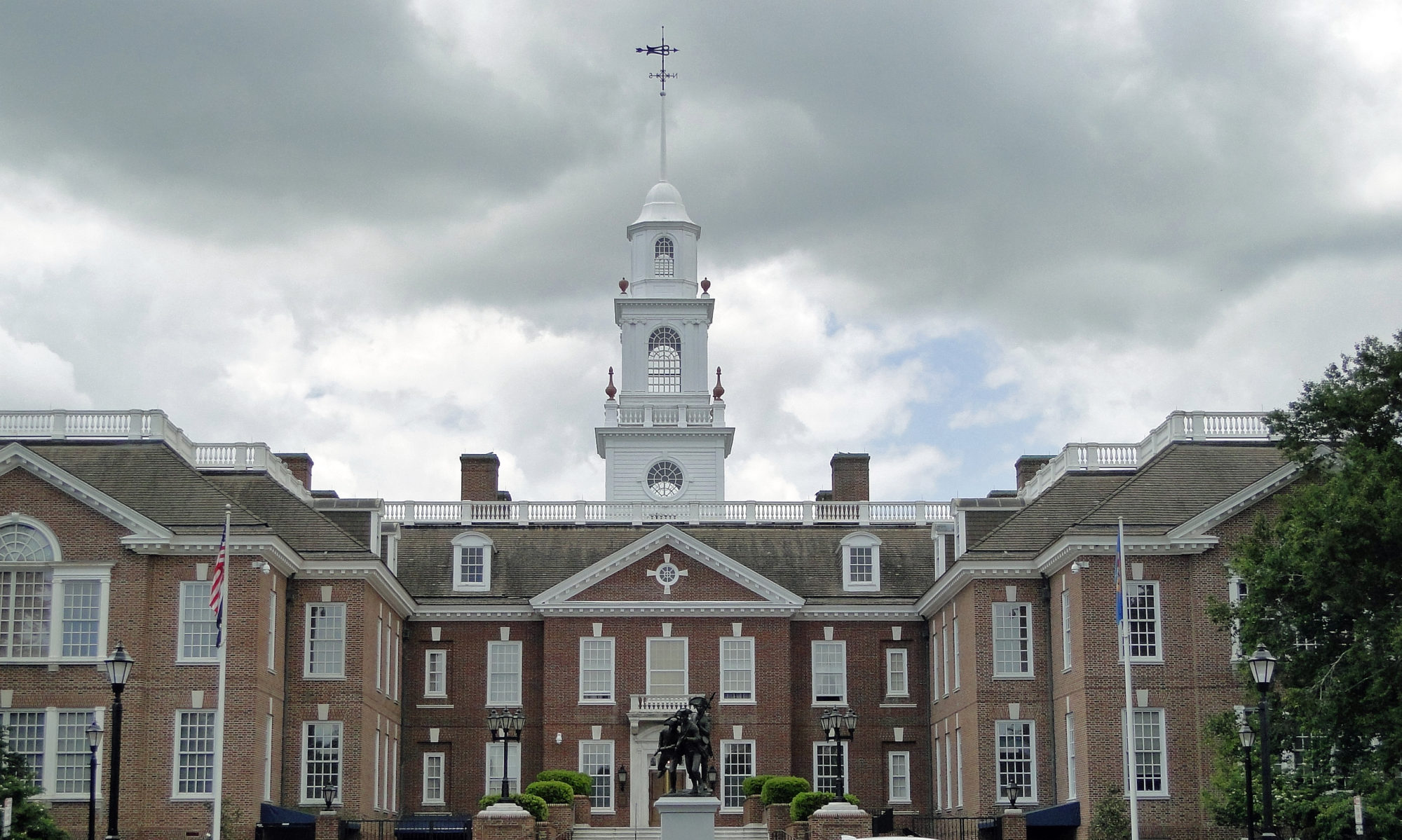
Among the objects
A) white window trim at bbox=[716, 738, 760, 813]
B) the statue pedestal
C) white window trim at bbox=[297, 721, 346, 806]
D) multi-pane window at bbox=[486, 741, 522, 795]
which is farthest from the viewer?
multi-pane window at bbox=[486, 741, 522, 795]

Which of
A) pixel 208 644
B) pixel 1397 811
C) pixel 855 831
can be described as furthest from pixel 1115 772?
pixel 208 644

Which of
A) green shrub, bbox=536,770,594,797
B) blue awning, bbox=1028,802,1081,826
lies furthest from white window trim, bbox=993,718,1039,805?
green shrub, bbox=536,770,594,797

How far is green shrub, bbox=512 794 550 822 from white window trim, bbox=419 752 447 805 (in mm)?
9712

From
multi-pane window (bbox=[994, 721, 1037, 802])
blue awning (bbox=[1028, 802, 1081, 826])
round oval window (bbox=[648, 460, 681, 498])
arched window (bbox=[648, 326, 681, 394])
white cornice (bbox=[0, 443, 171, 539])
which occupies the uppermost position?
arched window (bbox=[648, 326, 681, 394])

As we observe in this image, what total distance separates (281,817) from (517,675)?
1272cm

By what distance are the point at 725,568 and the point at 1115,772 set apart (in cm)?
1546

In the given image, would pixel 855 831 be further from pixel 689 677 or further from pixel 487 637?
pixel 487 637

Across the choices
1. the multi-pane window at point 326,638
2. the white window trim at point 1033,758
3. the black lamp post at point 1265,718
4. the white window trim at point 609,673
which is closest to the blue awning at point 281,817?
the multi-pane window at point 326,638

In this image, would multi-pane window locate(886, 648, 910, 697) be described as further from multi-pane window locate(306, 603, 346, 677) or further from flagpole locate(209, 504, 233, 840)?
flagpole locate(209, 504, 233, 840)

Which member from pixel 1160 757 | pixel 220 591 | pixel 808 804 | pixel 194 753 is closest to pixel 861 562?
pixel 808 804

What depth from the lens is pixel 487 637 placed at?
53625 mm

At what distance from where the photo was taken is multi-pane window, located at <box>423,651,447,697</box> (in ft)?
175

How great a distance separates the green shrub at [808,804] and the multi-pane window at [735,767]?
10.1 meters

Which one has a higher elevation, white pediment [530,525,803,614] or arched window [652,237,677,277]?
arched window [652,237,677,277]
